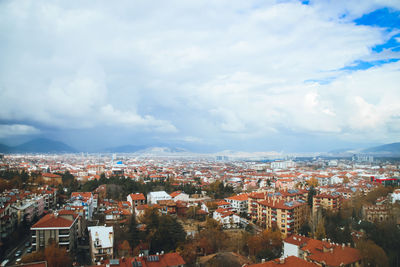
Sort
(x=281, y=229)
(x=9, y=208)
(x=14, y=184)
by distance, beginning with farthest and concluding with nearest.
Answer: (x=14, y=184) → (x=281, y=229) → (x=9, y=208)

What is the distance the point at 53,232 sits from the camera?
1291 centimetres

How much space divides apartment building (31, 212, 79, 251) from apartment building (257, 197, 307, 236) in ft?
36.5

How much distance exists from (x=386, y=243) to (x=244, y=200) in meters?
10.8

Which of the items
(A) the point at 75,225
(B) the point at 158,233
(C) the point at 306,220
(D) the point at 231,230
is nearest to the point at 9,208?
(A) the point at 75,225

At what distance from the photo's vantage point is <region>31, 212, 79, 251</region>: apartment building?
1270cm

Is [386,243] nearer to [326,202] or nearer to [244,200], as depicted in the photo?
[326,202]

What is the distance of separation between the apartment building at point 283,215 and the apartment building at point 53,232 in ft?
36.5

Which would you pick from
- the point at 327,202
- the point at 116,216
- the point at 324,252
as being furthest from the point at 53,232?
the point at 327,202

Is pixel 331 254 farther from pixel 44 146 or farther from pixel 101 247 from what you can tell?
pixel 44 146

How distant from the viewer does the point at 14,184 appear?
23141mm

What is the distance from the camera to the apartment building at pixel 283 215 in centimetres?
1705

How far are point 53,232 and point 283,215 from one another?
40.1ft

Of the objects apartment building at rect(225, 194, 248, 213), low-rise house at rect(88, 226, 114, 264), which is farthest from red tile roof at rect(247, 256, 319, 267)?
apartment building at rect(225, 194, 248, 213)

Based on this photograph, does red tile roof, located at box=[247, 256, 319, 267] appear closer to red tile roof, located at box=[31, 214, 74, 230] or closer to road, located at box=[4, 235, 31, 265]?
red tile roof, located at box=[31, 214, 74, 230]
